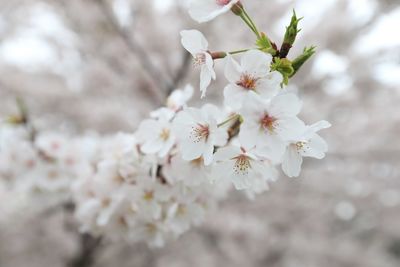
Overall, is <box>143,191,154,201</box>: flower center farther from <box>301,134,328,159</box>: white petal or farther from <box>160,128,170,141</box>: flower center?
<box>301,134,328,159</box>: white petal

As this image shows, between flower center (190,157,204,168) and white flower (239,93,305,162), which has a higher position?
flower center (190,157,204,168)

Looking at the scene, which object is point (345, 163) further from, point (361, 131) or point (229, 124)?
point (229, 124)

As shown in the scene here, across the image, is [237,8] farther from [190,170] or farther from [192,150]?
[190,170]

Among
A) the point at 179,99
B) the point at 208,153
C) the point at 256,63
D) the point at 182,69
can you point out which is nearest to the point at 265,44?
the point at 256,63

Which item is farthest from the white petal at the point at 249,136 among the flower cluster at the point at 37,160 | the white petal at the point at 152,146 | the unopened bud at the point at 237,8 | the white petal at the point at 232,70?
the flower cluster at the point at 37,160

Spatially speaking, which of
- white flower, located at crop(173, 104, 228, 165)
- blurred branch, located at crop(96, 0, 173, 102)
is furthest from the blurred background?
white flower, located at crop(173, 104, 228, 165)

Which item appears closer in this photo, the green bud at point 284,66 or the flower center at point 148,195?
the green bud at point 284,66

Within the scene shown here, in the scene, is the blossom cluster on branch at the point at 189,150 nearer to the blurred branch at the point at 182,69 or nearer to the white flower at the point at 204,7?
the white flower at the point at 204,7
